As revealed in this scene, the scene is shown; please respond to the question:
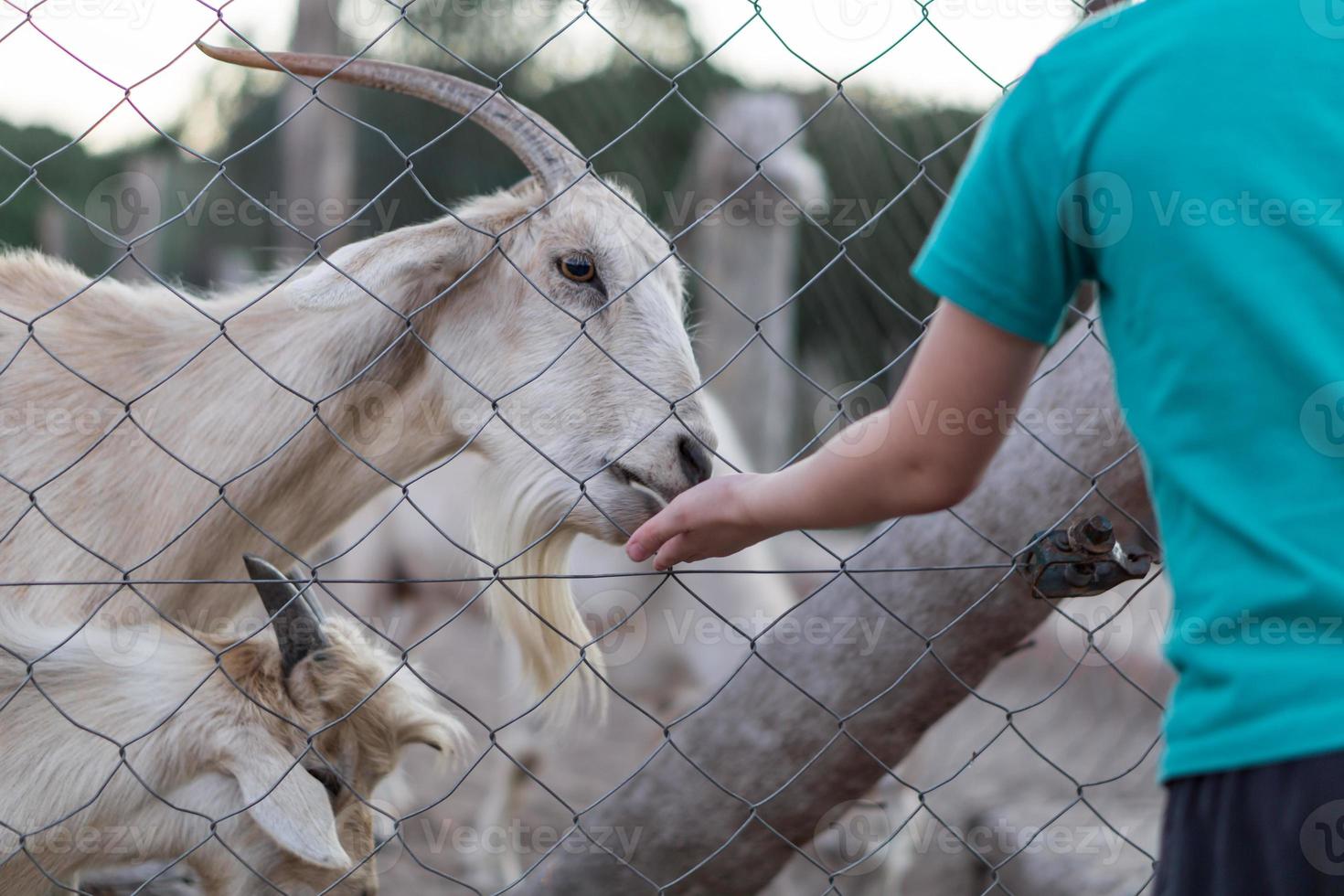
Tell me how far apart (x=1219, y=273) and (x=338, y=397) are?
5.79 feet

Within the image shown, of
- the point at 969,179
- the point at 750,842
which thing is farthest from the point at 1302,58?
the point at 750,842

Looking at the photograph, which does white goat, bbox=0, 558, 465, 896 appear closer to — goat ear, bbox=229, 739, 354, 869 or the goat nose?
goat ear, bbox=229, 739, 354, 869

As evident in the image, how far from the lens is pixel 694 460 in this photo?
7.53 ft


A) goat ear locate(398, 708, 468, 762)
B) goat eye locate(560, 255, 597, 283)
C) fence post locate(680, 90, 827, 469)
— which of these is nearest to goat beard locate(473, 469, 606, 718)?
goat ear locate(398, 708, 468, 762)

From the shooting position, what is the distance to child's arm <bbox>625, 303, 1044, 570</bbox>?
1184 mm

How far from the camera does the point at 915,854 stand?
4840 mm

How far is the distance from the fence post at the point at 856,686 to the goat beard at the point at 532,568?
0.95ft

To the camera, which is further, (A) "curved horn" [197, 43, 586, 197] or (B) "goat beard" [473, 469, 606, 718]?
(B) "goat beard" [473, 469, 606, 718]

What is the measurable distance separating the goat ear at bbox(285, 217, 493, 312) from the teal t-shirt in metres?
1.39

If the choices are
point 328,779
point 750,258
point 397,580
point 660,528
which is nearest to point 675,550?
point 660,528

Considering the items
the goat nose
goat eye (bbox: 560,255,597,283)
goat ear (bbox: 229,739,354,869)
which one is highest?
goat eye (bbox: 560,255,597,283)

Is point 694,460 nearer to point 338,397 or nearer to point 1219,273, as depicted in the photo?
Result: point 338,397

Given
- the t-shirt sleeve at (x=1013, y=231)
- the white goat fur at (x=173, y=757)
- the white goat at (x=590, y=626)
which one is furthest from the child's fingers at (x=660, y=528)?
the white goat at (x=590, y=626)

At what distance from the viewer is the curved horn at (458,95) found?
6.28ft
